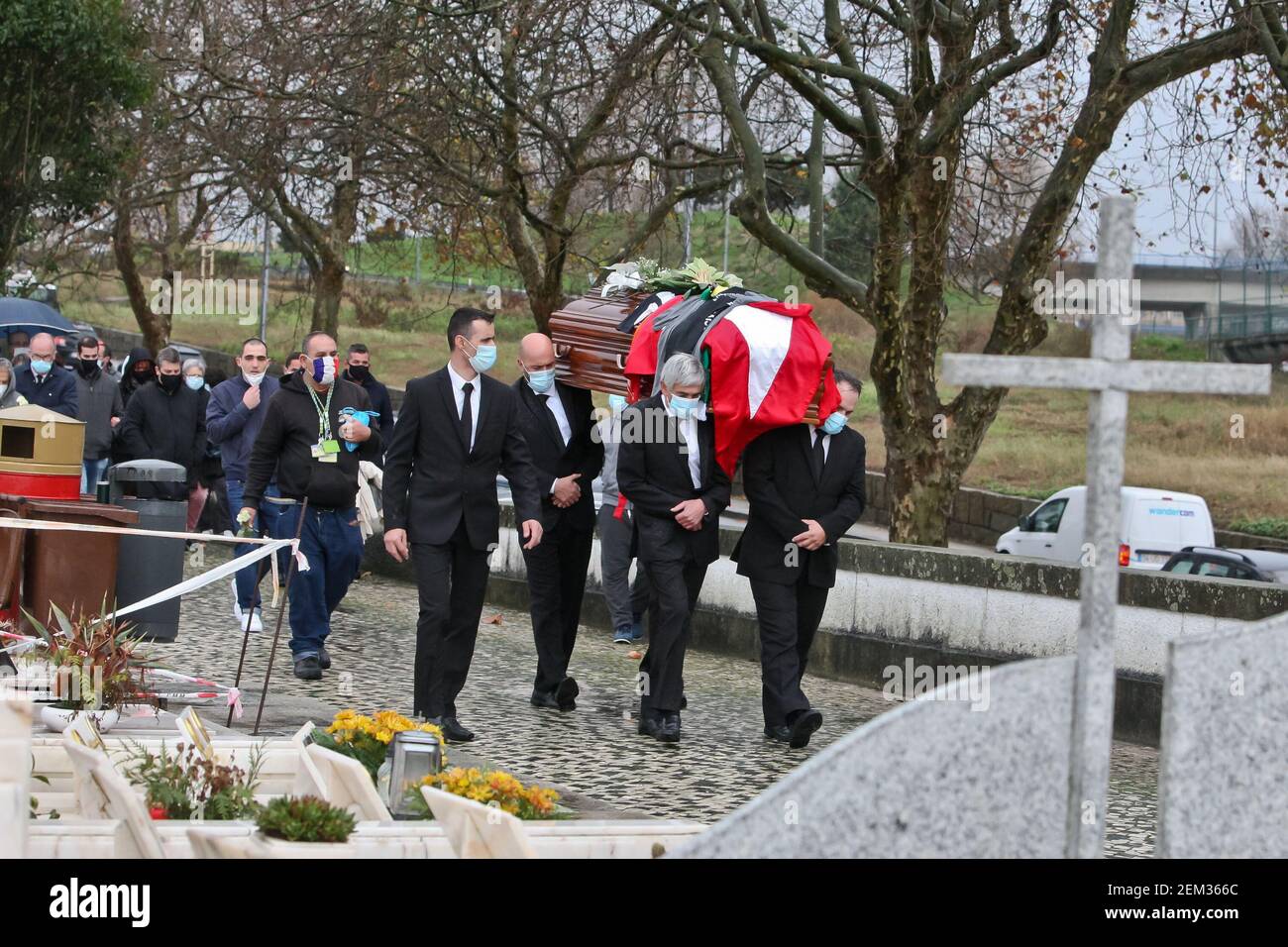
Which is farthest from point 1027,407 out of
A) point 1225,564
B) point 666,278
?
point 666,278

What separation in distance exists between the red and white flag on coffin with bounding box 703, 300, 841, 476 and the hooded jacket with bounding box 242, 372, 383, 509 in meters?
2.78

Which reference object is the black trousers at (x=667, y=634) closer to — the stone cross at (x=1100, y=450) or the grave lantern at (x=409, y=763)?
the grave lantern at (x=409, y=763)

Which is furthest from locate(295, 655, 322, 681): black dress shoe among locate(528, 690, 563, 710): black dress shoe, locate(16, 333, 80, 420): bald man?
locate(16, 333, 80, 420): bald man

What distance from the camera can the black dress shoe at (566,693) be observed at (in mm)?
10883

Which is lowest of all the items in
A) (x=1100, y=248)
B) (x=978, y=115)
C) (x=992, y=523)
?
(x=992, y=523)

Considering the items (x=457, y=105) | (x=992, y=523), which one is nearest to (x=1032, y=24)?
(x=457, y=105)

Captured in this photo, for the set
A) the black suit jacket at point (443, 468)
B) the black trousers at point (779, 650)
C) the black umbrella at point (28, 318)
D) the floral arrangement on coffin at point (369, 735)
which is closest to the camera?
the floral arrangement on coffin at point (369, 735)

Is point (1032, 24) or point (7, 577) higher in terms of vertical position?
point (1032, 24)

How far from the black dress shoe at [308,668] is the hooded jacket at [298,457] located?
96 cm

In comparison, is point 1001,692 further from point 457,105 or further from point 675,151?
point 675,151

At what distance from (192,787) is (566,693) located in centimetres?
471

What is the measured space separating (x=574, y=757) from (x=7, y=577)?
11.1ft

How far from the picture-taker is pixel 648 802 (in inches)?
322

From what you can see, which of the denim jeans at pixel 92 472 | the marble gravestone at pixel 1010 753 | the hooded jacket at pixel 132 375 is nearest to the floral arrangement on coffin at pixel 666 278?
the marble gravestone at pixel 1010 753
